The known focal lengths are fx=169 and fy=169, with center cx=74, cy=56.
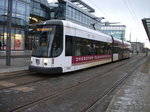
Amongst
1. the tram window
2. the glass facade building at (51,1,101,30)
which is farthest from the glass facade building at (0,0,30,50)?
the tram window

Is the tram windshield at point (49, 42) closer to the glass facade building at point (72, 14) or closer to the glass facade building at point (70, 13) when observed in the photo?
the glass facade building at point (72, 14)

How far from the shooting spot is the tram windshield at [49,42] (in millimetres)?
9594

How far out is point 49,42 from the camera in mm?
9633

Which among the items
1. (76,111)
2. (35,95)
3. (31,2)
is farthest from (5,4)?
(76,111)

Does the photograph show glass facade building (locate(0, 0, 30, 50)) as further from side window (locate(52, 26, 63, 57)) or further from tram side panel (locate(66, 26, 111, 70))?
side window (locate(52, 26, 63, 57))

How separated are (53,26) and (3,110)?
6.28 m

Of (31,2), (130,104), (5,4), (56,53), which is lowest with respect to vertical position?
(130,104)

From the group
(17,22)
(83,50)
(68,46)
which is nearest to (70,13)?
(17,22)

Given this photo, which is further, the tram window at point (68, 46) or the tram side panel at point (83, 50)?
the tram side panel at point (83, 50)

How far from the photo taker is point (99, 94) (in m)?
6.65

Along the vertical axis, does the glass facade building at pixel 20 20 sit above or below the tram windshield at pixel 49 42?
above

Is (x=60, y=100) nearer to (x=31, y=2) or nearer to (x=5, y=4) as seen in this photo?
→ (x=5, y=4)


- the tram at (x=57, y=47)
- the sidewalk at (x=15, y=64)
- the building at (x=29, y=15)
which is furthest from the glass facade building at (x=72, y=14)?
the tram at (x=57, y=47)

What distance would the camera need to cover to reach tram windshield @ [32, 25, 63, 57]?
9594mm
